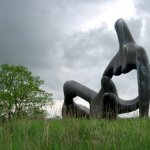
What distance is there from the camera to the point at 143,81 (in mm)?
12898

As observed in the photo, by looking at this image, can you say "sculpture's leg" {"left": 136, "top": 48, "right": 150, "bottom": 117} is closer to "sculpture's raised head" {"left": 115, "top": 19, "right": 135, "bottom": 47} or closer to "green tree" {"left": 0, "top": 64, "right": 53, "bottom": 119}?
"sculpture's raised head" {"left": 115, "top": 19, "right": 135, "bottom": 47}

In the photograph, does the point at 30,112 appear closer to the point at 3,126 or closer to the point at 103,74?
the point at 3,126

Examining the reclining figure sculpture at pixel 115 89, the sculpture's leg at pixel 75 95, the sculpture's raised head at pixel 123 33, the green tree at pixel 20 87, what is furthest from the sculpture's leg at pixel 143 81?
the green tree at pixel 20 87

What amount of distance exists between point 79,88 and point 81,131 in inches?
383

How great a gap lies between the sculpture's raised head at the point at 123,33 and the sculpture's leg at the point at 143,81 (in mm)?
1201

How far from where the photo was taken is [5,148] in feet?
15.5

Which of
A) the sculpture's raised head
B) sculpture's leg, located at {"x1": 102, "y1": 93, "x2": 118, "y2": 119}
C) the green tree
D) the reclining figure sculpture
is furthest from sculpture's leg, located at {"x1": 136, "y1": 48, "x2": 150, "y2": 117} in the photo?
the green tree

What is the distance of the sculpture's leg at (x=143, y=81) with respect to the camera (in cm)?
1276

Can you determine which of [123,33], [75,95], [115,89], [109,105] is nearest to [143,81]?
[115,89]

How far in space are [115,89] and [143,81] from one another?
1.34 m

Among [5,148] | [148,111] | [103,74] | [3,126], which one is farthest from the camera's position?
[103,74]

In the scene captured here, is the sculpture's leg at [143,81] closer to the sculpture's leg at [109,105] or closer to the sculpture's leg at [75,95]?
the sculpture's leg at [109,105]

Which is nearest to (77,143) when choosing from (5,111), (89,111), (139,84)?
(5,111)

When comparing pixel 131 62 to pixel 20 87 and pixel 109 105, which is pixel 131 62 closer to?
pixel 109 105
